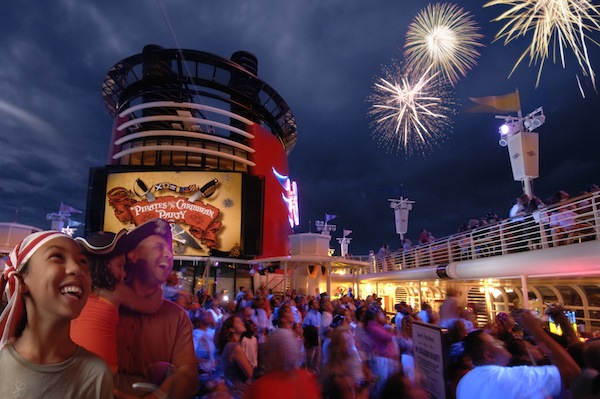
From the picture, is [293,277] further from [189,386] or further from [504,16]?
[189,386]

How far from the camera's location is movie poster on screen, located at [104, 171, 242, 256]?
27.1m

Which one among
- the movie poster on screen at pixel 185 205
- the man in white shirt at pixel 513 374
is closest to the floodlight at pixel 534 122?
the man in white shirt at pixel 513 374

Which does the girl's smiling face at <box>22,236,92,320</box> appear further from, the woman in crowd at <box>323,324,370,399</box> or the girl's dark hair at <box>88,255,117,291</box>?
the woman in crowd at <box>323,324,370,399</box>

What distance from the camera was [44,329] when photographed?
85.9 inches

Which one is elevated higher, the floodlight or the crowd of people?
the floodlight

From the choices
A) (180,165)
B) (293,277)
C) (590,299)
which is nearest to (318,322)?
(590,299)

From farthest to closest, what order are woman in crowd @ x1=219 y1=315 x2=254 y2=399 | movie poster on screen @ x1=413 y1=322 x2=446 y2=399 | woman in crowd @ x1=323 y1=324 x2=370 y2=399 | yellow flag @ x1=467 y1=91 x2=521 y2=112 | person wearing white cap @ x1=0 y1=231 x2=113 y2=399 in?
yellow flag @ x1=467 y1=91 x2=521 y2=112 → woman in crowd @ x1=219 y1=315 x2=254 y2=399 → movie poster on screen @ x1=413 y1=322 x2=446 y2=399 → woman in crowd @ x1=323 y1=324 x2=370 y2=399 → person wearing white cap @ x1=0 y1=231 x2=113 y2=399

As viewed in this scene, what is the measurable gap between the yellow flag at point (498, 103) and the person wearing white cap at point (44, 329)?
1308 cm

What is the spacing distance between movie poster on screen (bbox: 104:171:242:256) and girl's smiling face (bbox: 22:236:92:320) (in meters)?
25.2

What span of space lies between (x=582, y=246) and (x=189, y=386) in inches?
293

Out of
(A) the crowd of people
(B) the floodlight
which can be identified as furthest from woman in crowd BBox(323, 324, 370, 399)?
(B) the floodlight

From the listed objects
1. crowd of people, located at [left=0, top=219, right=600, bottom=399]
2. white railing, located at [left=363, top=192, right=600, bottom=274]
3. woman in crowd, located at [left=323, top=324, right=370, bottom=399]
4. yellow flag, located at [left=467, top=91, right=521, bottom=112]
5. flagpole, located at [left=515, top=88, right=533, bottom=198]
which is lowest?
woman in crowd, located at [left=323, top=324, right=370, bottom=399]

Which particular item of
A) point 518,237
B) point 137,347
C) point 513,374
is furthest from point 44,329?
point 518,237

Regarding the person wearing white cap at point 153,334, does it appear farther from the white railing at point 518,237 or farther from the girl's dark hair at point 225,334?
the white railing at point 518,237
